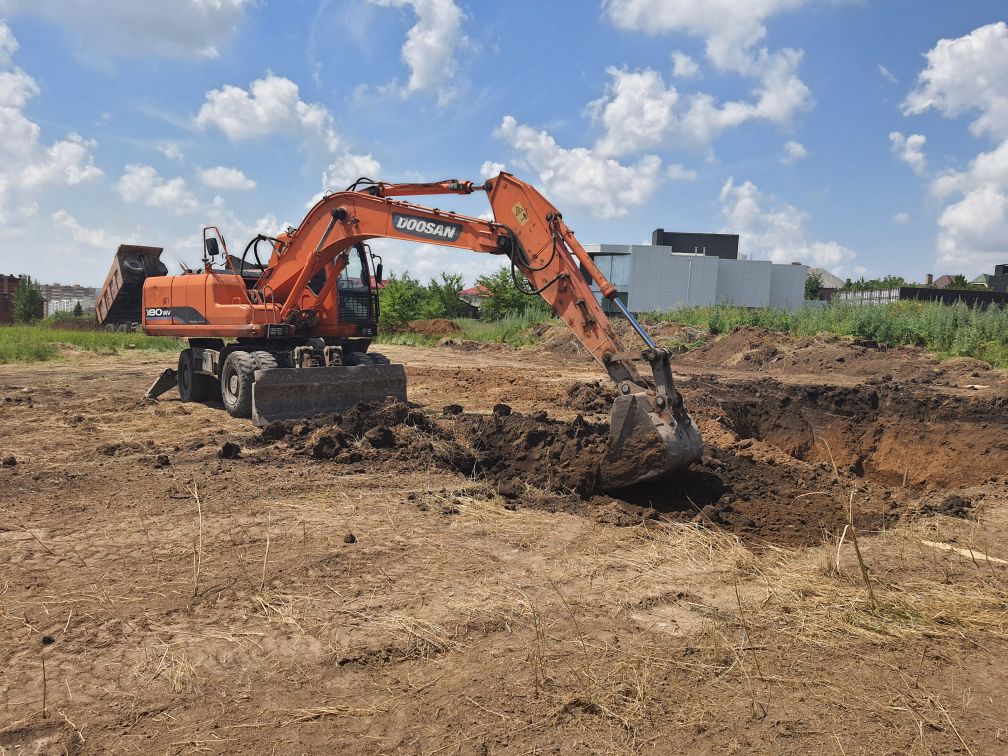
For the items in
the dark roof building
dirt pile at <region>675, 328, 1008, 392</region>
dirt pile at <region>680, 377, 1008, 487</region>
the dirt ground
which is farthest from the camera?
the dark roof building

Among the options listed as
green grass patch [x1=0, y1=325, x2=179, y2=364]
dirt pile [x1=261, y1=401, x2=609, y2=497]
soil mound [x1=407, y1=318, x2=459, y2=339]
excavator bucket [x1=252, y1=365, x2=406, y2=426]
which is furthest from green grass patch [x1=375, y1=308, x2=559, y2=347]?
dirt pile [x1=261, y1=401, x2=609, y2=497]

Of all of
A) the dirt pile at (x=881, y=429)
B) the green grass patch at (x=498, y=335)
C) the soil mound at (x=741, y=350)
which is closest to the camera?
the dirt pile at (x=881, y=429)

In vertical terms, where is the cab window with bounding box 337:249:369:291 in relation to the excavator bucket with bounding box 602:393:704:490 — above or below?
above

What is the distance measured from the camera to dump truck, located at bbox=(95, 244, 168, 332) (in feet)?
40.8

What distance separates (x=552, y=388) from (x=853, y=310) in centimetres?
1439

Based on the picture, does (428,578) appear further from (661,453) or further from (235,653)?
(661,453)

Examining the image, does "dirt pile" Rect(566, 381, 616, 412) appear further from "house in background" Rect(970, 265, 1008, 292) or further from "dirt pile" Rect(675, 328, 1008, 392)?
"house in background" Rect(970, 265, 1008, 292)

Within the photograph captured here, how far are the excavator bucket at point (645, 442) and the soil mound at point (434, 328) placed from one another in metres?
25.5

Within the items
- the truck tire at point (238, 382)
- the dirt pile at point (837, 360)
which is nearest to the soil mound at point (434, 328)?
the dirt pile at point (837, 360)

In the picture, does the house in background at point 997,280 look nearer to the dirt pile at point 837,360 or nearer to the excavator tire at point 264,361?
the dirt pile at point 837,360

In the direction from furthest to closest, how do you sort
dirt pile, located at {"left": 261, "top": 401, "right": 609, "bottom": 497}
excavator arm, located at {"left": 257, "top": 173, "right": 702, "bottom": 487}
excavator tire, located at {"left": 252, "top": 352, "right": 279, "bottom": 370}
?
1. excavator tire, located at {"left": 252, "top": 352, "right": 279, "bottom": 370}
2. dirt pile, located at {"left": 261, "top": 401, "right": 609, "bottom": 497}
3. excavator arm, located at {"left": 257, "top": 173, "right": 702, "bottom": 487}

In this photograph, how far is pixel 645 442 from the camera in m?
5.84

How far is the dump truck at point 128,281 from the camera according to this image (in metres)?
12.4

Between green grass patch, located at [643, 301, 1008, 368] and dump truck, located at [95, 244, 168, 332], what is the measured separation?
18.8 meters
